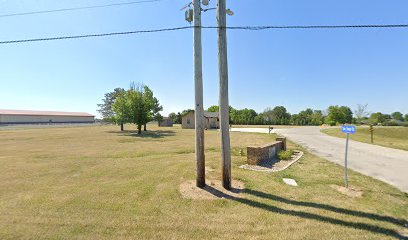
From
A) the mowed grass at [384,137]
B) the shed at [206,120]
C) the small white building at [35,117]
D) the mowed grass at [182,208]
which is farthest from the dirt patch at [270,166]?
the small white building at [35,117]

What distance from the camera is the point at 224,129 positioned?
6.42m

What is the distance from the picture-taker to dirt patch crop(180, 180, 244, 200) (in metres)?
5.93

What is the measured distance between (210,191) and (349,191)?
4.08m

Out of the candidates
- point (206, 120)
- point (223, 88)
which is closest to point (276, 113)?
point (206, 120)

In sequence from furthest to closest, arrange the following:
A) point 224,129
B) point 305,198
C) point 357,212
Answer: point 224,129, point 305,198, point 357,212

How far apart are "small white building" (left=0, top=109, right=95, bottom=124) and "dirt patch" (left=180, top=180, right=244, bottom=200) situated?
90.6 meters

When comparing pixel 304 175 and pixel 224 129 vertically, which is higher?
pixel 224 129

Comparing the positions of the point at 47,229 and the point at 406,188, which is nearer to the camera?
the point at 47,229

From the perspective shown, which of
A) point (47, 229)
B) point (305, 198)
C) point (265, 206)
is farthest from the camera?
point (305, 198)

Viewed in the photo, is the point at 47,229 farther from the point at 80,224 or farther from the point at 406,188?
the point at 406,188

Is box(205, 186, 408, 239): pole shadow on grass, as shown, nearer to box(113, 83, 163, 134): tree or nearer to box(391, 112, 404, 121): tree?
box(113, 83, 163, 134): tree

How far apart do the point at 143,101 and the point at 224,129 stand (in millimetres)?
29148

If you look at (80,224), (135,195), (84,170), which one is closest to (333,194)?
(135,195)

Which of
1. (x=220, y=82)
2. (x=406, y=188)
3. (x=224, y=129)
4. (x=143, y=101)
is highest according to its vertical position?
(x=143, y=101)
